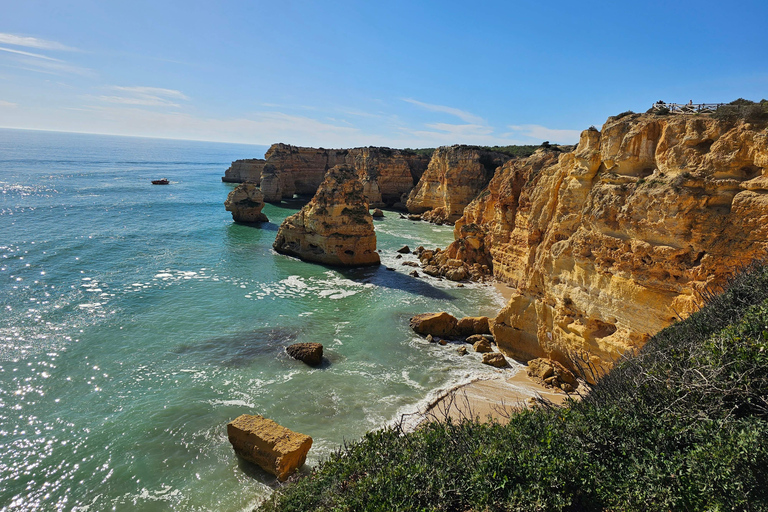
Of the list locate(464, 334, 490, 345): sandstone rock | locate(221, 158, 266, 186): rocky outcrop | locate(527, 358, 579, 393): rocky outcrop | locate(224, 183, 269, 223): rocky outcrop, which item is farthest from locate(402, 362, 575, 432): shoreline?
locate(221, 158, 266, 186): rocky outcrop

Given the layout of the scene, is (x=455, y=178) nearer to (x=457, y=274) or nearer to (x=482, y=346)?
(x=457, y=274)

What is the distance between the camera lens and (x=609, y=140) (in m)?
13.4

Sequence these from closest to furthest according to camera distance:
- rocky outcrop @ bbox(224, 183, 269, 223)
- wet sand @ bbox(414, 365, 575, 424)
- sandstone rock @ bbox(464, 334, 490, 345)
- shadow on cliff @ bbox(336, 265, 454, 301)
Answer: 1. wet sand @ bbox(414, 365, 575, 424)
2. sandstone rock @ bbox(464, 334, 490, 345)
3. shadow on cliff @ bbox(336, 265, 454, 301)
4. rocky outcrop @ bbox(224, 183, 269, 223)

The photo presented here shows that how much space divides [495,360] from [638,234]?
24.8 feet

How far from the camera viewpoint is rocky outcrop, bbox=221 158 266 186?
8762 cm

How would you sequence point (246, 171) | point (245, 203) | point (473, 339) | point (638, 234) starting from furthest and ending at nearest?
point (246, 171)
point (245, 203)
point (473, 339)
point (638, 234)

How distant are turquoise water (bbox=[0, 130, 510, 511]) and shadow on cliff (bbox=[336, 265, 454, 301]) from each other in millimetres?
207

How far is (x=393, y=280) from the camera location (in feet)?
96.0

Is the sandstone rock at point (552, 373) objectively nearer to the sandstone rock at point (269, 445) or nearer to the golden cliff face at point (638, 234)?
the golden cliff face at point (638, 234)

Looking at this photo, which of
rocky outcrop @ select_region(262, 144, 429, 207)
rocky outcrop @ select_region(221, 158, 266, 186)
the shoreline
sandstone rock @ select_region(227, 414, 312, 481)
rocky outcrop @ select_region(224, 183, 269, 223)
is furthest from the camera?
rocky outcrop @ select_region(221, 158, 266, 186)

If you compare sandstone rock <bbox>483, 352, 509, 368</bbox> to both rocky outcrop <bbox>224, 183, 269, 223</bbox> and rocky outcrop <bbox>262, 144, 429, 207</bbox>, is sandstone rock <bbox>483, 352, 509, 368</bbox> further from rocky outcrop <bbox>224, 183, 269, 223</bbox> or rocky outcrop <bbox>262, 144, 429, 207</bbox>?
rocky outcrop <bbox>262, 144, 429, 207</bbox>

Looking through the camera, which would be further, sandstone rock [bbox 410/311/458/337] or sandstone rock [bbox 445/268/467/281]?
sandstone rock [bbox 445/268/467/281]

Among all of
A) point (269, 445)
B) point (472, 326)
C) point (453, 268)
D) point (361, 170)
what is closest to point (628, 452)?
point (269, 445)

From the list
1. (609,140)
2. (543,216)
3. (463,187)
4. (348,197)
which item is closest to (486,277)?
(543,216)
